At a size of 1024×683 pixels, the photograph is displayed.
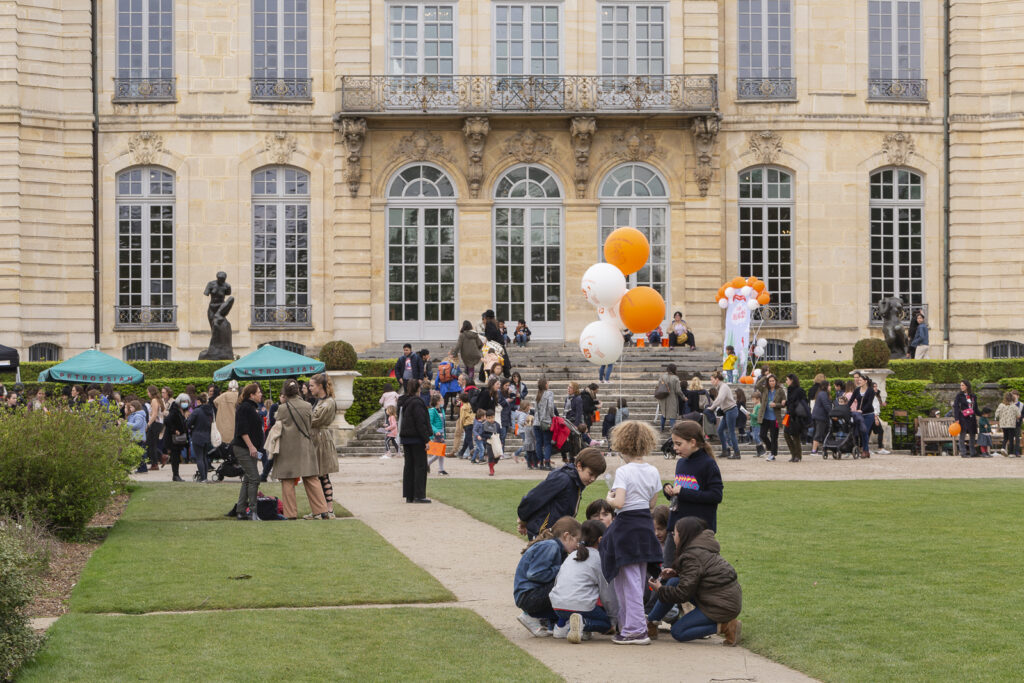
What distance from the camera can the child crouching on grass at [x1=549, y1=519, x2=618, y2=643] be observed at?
406 inches

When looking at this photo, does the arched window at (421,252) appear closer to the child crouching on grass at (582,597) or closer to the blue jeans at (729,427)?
the blue jeans at (729,427)

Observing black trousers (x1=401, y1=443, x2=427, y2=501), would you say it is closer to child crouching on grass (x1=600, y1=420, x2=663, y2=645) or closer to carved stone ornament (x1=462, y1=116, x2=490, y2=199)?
child crouching on grass (x1=600, y1=420, x2=663, y2=645)

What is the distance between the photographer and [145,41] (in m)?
35.5

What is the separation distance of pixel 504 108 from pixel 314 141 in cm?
474

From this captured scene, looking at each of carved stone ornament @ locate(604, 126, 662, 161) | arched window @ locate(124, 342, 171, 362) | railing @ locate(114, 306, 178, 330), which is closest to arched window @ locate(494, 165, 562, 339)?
carved stone ornament @ locate(604, 126, 662, 161)

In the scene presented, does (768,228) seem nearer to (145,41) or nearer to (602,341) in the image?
(145,41)

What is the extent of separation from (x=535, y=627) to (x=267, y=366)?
15.3 metres

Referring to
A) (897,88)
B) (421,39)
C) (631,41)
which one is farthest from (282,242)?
(897,88)

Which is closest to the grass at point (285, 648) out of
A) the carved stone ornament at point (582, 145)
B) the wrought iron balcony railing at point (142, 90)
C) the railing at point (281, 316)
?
the railing at point (281, 316)

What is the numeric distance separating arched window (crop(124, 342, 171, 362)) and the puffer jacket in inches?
1048

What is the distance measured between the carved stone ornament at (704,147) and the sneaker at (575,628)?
2628 centimetres

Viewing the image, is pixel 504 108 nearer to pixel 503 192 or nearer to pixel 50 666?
pixel 503 192

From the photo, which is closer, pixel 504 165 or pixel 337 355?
pixel 337 355

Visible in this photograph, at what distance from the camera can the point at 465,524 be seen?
1633cm
